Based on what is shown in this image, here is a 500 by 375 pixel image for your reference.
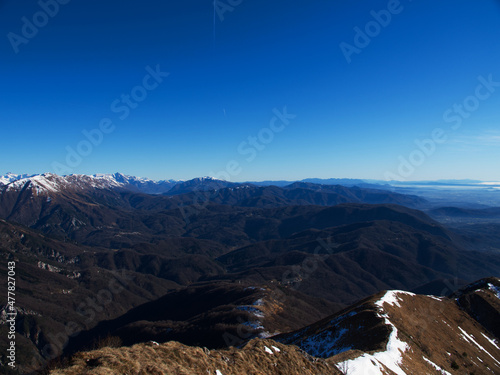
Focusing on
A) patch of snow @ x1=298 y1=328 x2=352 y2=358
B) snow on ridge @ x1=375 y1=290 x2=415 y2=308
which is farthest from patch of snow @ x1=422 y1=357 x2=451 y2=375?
patch of snow @ x1=298 y1=328 x2=352 y2=358

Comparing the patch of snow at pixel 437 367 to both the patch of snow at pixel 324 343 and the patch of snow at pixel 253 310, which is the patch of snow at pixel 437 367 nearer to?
the patch of snow at pixel 324 343

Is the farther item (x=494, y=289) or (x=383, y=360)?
(x=494, y=289)

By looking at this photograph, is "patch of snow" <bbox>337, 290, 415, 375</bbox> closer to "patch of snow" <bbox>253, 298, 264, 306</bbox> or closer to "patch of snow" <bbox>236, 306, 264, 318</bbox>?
"patch of snow" <bbox>236, 306, 264, 318</bbox>

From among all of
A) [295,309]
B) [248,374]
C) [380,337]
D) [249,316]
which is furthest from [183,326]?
[248,374]

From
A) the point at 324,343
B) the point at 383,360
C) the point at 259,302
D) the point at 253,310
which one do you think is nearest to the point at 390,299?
the point at 324,343

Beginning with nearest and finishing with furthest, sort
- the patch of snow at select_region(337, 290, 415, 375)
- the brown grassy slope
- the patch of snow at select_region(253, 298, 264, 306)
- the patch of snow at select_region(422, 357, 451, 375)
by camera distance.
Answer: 1. the brown grassy slope
2. the patch of snow at select_region(337, 290, 415, 375)
3. the patch of snow at select_region(422, 357, 451, 375)
4. the patch of snow at select_region(253, 298, 264, 306)

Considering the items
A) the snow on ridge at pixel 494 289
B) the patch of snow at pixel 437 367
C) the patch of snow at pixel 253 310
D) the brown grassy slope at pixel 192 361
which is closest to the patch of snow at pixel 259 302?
the patch of snow at pixel 253 310

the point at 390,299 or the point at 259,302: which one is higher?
the point at 390,299

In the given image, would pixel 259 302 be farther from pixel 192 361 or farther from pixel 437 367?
pixel 192 361

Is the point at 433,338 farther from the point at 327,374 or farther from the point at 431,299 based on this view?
the point at 327,374
